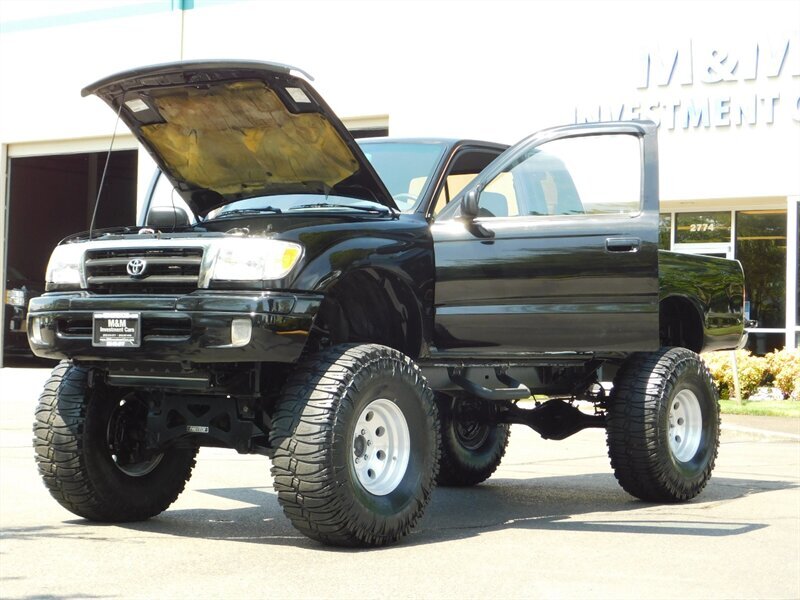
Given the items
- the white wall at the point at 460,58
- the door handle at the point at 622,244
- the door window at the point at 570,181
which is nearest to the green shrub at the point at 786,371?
the white wall at the point at 460,58

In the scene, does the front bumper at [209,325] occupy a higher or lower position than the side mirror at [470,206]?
lower

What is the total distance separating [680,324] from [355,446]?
3.43 meters

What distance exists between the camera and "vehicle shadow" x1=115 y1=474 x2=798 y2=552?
720 cm

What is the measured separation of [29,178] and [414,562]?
1117 inches

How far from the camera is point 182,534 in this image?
7047 millimetres

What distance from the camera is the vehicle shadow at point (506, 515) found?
7.20m

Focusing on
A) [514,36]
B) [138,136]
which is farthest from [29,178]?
[138,136]

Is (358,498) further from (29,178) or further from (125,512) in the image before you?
(29,178)

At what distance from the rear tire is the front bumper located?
2649 mm

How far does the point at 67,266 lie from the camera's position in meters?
7.07

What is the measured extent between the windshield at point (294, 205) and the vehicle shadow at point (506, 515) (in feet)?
5.62

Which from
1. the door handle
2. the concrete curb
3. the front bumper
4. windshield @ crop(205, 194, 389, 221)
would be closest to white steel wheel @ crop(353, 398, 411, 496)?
the front bumper

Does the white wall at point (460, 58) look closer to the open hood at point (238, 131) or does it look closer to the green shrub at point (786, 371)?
the green shrub at point (786, 371)

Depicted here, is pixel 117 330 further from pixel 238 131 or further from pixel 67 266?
pixel 238 131
